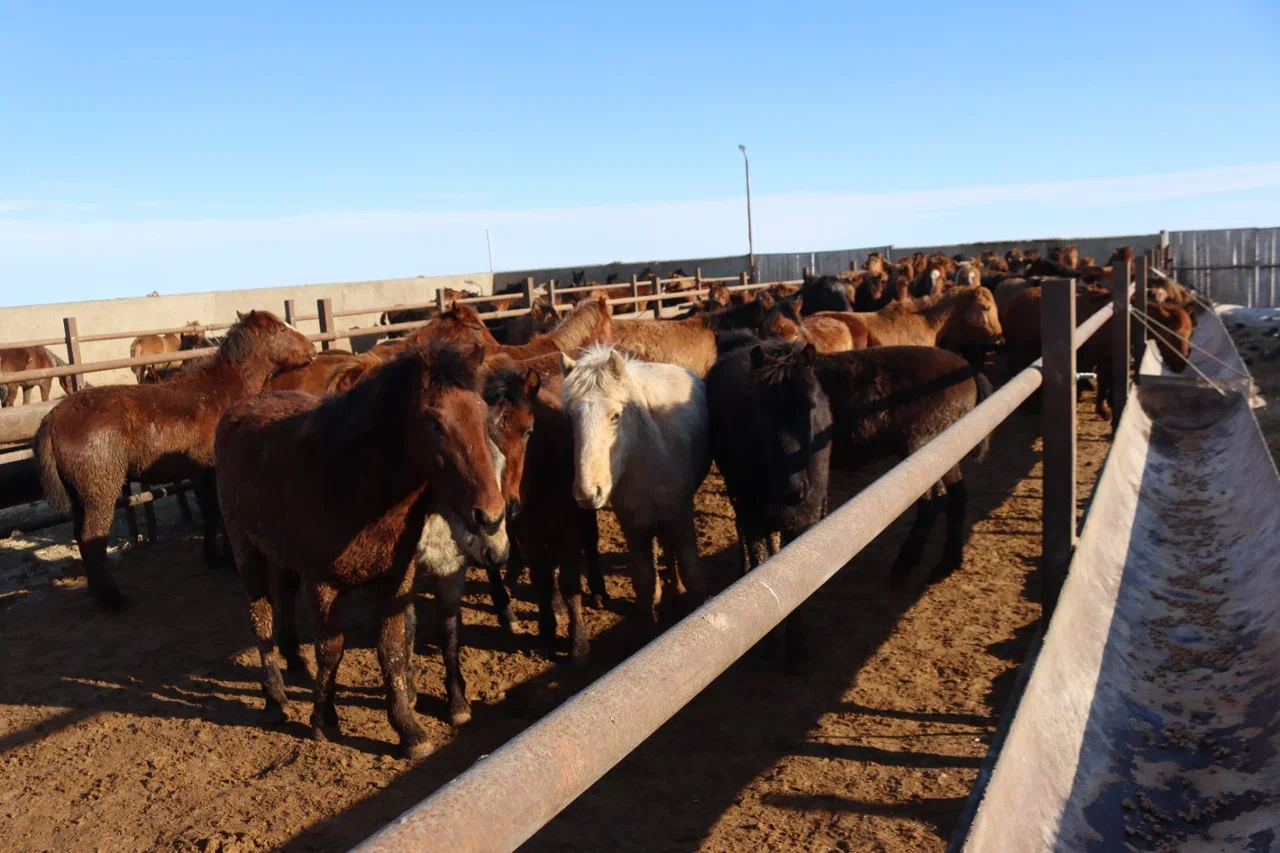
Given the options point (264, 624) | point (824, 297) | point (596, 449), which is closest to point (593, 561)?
point (596, 449)

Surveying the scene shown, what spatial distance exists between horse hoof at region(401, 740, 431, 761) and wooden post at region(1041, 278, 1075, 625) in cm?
264

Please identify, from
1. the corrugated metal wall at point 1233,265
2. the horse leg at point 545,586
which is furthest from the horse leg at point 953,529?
the corrugated metal wall at point 1233,265

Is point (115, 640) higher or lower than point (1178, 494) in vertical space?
lower

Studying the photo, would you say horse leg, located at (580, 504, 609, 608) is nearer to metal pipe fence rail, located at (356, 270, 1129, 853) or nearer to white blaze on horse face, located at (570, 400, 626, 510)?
white blaze on horse face, located at (570, 400, 626, 510)

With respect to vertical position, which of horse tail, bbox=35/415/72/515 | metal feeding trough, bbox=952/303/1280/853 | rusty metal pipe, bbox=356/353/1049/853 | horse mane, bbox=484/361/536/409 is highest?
horse mane, bbox=484/361/536/409

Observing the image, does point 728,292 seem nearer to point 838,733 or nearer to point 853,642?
point 853,642

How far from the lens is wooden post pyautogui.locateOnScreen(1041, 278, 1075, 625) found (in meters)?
3.50

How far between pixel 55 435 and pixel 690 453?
428cm

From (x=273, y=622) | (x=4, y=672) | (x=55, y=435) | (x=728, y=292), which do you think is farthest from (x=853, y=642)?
(x=728, y=292)

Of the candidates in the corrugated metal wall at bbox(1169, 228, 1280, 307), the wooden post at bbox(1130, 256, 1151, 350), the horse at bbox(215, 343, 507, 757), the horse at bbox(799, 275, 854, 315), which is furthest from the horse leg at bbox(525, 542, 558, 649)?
the corrugated metal wall at bbox(1169, 228, 1280, 307)

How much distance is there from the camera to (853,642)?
5082 mm

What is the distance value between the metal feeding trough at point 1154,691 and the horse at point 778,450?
1.41 m

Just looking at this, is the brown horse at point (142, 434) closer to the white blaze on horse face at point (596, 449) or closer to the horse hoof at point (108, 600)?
the horse hoof at point (108, 600)

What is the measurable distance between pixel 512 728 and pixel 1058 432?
274 centimetres
